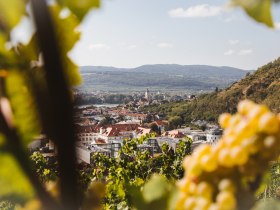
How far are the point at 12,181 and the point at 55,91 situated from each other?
13 cm

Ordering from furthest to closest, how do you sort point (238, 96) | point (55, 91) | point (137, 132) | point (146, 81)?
point (146, 81), point (238, 96), point (137, 132), point (55, 91)

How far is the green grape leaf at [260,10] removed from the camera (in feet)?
1.58

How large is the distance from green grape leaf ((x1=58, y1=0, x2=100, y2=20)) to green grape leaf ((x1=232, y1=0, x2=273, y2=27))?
0.17 m

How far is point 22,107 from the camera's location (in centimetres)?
42

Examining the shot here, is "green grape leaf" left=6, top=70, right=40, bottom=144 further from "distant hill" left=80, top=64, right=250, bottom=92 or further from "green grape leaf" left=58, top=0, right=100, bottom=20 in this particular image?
"distant hill" left=80, top=64, right=250, bottom=92

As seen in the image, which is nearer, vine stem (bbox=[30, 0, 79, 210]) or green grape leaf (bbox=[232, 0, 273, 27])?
vine stem (bbox=[30, 0, 79, 210])

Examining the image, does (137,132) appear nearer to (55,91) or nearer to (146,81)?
(55,91)

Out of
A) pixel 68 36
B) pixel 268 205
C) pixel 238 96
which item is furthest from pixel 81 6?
pixel 238 96

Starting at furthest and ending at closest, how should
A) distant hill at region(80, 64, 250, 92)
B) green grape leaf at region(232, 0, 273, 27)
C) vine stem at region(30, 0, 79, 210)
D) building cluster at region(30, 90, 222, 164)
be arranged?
distant hill at region(80, 64, 250, 92)
building cluster at region(30, 90, 222, 164)
green grape leaf at region(232, 0, 273, 27)
vine stem at region(30, 0, 79, 210)

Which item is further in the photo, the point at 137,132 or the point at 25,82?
the point at 137,132

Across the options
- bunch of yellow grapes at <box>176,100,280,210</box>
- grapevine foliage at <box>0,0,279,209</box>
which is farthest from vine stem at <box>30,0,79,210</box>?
bunch of yellow grapes at <box>176,100,280,210</box>

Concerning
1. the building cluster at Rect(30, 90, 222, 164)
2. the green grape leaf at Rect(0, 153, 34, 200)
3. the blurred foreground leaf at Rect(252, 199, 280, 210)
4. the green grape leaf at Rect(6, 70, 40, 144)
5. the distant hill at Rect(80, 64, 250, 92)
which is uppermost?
the green grape leaf at Rect(6, 70, 40, 144)

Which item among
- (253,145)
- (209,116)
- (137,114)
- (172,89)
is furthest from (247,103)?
(172,89)

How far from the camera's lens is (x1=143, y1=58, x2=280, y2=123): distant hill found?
53469 millimetres
